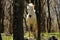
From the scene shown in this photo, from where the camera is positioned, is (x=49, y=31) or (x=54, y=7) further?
(x=54, y=7)

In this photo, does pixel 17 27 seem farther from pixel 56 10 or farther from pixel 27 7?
pixel 56 10

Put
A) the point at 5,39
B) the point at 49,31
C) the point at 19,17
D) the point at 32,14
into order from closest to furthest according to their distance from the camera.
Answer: the point at 19,17 → the point at 5,39 → the point at 32,14 → the point at 49,31

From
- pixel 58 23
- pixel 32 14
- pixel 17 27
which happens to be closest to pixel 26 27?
pixel 32 14

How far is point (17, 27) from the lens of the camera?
3123mm

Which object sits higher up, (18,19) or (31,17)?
(18,19)

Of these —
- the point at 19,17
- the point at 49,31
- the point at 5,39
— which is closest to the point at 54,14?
the point at 49,31

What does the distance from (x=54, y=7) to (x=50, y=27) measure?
909 millimetres

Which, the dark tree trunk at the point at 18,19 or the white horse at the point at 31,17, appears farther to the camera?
the white horse at the point at 31,17

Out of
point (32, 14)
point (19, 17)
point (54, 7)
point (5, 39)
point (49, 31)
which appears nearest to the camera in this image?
point (19, 17)

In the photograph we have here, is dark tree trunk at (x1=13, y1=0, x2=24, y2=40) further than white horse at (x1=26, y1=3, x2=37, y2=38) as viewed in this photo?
No

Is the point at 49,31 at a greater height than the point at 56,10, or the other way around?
the point at 56,10

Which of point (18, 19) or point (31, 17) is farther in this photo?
point (31, 17)

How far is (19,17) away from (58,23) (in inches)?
245

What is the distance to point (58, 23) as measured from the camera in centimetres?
923
